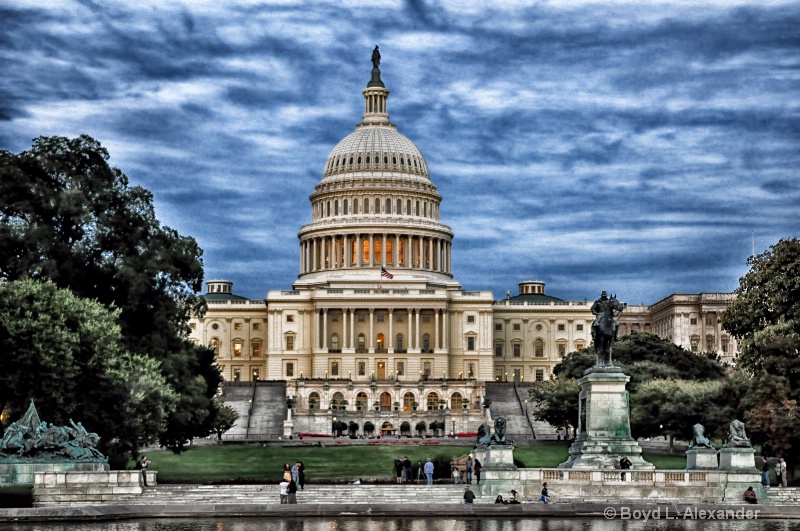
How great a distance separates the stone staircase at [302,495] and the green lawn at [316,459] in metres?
16.7

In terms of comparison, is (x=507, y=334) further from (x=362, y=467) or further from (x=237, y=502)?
(x=237, y=502)

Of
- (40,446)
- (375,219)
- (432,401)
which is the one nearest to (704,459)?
(40,446)

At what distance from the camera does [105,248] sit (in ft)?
253

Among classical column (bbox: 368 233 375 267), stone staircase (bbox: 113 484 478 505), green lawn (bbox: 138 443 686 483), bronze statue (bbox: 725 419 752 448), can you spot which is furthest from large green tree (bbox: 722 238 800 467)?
classical column (bbox: 368 233 375 267)

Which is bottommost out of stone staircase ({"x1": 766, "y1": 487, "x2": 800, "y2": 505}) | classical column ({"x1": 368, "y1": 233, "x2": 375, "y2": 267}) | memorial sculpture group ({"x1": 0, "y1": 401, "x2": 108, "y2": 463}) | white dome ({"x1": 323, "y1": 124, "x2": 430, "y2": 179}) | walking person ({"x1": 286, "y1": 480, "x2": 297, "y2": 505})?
stone staircase ({"x1": 766, "y1": 487, "x2": 800, "y2": 505})

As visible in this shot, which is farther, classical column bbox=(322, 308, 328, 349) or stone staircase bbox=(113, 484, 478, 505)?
classical column bbox=(322, 308, 328, 349)

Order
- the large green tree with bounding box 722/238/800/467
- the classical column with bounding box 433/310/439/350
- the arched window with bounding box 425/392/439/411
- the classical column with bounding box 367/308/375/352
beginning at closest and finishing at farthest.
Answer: the large green tree with bounding box 722/238/800/467 → the arched window with bounding box 425/392/439/411 → the classical column with bounding box 367/308/375/352 → the classical column with bounding box 433/310/439/350

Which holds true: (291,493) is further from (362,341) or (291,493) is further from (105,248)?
(362,341)

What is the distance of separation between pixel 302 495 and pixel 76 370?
1490 cm

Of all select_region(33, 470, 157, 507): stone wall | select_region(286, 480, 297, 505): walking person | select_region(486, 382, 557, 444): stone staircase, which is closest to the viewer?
select_region(33, 470, 157, 507): stone wall

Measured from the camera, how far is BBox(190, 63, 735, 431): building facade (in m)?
177

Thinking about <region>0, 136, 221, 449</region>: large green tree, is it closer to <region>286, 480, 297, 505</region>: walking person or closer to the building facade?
<region>286, 480, 297, 505</region>: walking person

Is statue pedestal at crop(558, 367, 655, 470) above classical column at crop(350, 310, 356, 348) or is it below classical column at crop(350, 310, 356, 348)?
below

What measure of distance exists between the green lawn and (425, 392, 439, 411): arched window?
49.1 metres
